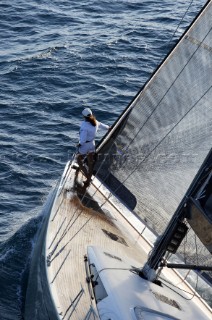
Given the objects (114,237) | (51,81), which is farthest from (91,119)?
(51,81)

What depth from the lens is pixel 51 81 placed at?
27922 millimetres

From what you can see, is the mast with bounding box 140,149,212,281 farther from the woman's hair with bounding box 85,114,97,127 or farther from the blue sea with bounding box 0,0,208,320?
the blue sea with bounding box 0,0,208,320

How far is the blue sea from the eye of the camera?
1972 cm

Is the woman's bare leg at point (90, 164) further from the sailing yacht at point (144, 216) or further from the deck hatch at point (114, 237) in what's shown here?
the deck hatch at point (114, 237)

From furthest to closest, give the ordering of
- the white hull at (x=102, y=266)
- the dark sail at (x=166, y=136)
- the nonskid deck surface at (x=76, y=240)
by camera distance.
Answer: the dark sail at (x=166, y=136) < the nonskid deck surface at (x=76, y=240) < the white hull at (x=102, y=266)

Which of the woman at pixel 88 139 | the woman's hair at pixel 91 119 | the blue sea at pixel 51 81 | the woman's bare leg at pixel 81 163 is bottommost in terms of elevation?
the blue sea at pixel 51 81

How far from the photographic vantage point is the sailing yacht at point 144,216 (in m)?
13.1

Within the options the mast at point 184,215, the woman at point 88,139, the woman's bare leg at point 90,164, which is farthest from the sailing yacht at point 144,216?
the woman at point 88,139

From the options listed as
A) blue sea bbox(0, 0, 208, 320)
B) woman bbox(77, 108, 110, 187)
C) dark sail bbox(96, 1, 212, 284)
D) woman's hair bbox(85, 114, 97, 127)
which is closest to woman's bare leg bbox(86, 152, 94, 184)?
woman bbox(77, 108, 110, 187)

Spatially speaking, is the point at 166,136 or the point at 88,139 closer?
the point at 166,136

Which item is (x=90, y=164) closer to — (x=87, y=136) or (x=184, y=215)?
(x=87, y=136)

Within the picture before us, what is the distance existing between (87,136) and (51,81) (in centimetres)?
1150

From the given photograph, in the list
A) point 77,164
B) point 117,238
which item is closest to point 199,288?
point 117,238

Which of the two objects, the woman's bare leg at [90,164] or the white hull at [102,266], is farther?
the woman's bare leg at [90,164]
